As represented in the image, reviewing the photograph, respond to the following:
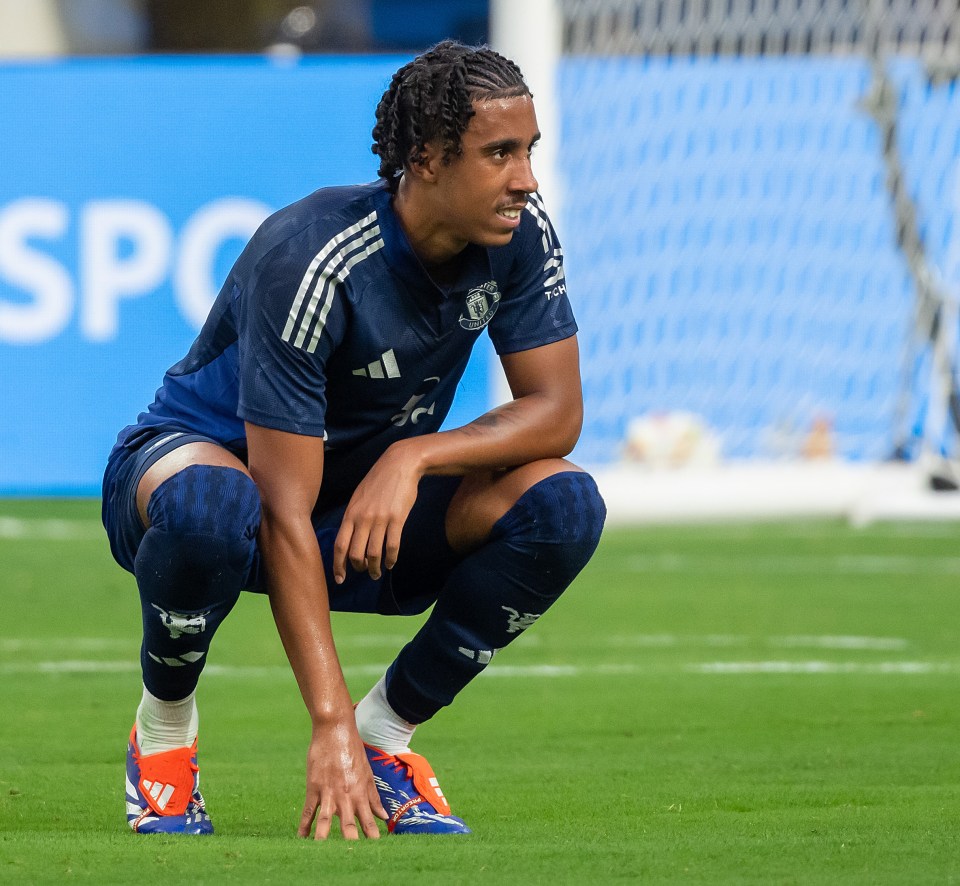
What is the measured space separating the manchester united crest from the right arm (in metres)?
0.30

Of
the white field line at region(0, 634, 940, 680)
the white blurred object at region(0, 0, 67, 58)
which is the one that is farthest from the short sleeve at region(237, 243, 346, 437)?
the white blurred object at region(0, 0, 67, 58)

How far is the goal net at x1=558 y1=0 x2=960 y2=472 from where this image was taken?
7.67 meters

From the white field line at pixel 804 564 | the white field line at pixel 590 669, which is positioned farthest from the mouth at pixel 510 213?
the white field line at pixel 804 564

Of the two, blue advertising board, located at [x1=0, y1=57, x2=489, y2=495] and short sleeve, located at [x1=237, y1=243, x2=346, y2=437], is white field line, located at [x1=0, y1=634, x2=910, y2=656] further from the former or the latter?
blue advertising board, located at [x1=0, y1=57, x2=489, y2=495]

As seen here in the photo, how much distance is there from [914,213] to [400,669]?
Answer: 5437mm

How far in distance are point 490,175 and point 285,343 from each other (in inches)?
13.5

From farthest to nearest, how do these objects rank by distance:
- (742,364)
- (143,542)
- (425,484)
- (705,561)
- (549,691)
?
(742,364) < (705,561) < (549,691) < (425,484) < (143,542)

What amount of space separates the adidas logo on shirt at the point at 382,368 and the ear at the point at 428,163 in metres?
0.24

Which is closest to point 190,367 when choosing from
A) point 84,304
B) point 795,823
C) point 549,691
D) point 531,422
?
point 531,422

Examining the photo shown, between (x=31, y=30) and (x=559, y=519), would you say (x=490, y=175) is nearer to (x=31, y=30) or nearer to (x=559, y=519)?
(x=559, y=519)

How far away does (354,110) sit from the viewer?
7426mm

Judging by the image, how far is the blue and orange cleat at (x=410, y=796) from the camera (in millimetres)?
2270

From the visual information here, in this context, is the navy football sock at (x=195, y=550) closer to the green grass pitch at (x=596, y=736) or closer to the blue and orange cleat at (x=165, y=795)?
the blue and orange cleat at (x=165, y=795)

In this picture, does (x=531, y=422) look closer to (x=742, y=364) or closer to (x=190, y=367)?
(x=190, y=367)
